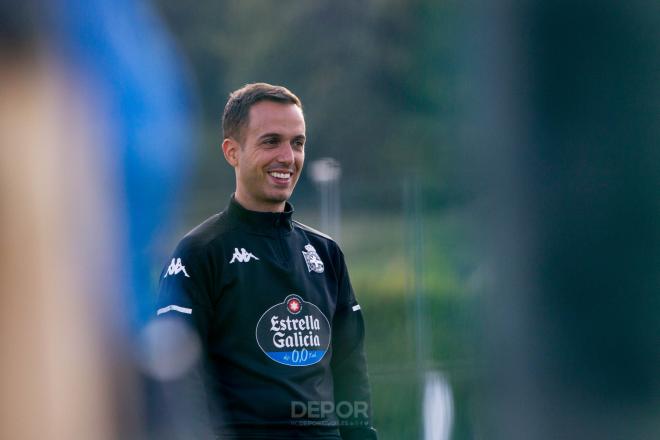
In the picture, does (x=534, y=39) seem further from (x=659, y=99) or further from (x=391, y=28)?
(x=391, y=28)

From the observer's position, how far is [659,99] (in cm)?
66

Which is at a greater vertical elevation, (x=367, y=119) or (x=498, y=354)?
(x=367, y=119)

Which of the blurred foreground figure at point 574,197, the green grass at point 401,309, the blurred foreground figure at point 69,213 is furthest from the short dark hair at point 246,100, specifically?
the green grass at point 401,309

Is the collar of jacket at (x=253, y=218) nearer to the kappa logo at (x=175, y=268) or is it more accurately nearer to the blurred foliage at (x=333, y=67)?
the kappa logo at (x=175, y=268)

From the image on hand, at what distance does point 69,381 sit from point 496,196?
32 centimetres

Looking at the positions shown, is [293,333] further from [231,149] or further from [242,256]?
[231,149]

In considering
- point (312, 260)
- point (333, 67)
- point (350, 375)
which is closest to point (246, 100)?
point (312, 260)

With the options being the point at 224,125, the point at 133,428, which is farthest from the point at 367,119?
the point at 133,428

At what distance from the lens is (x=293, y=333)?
2.16 meters

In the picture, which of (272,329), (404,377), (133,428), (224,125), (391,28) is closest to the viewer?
(133,428)

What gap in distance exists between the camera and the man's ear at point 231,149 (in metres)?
2.33

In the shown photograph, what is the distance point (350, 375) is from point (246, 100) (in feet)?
2.14

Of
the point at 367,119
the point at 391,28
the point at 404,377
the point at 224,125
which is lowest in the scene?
the point at 404,377

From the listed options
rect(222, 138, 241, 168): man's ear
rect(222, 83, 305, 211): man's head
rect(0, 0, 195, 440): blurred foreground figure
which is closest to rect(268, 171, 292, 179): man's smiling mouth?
rect(222, 83, 305, 211): man's head
